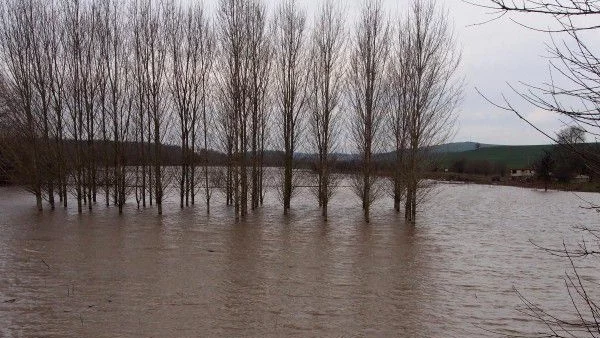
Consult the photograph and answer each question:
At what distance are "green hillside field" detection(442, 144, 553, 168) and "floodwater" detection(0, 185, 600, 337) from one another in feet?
224

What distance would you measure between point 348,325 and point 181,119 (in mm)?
19321

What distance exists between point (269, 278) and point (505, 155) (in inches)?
3636

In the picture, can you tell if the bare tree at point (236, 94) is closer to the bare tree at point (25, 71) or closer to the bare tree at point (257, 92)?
the bare tree at point (257, 92)

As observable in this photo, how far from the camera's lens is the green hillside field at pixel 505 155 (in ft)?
267

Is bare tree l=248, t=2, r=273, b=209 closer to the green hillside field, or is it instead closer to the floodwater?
the floodwater

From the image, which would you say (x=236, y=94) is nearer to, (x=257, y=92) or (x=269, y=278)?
(x=257, y=92)

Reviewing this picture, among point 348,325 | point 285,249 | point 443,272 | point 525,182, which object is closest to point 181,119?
point 285,249

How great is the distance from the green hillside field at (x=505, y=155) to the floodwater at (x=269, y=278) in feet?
224

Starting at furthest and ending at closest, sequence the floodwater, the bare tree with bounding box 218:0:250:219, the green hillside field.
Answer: the green hillside field → the bare tree with bounding box 218:0:250:219 → the floodwater

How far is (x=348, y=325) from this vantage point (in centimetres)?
666

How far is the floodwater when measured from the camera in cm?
666

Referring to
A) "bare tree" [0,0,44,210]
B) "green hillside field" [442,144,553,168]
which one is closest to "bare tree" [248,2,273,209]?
"bare tree" [0,0,44,210]

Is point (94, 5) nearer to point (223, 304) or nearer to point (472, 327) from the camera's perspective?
point (223, 304)

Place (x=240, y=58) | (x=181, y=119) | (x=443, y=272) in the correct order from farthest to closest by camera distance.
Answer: (x=181, y=119)
(x=240, y=58)
(x=443, y=272)
